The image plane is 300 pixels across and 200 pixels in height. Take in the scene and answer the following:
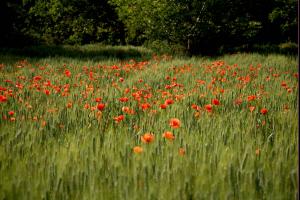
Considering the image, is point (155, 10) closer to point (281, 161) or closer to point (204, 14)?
point (204, 14)

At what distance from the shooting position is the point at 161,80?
17.7 feet

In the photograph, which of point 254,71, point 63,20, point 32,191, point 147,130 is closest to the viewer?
point 32,191

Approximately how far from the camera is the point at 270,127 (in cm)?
262

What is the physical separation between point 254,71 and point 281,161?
504 centimetres

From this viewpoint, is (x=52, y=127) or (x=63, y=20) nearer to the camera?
(x=52, y=127)

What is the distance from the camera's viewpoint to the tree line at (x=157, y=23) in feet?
37.9

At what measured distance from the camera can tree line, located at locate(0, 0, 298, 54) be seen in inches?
455

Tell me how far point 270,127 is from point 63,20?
17.5 m

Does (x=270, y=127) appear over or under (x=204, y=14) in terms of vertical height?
under

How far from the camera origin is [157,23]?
11641 mm

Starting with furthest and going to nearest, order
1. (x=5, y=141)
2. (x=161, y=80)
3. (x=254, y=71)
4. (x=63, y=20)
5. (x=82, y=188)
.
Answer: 1. (x=63, y=20)
2. (x=254, y=71)
3. (x=161, y=80)
4. (x=5, y=141)
5. (x=82, y=188)

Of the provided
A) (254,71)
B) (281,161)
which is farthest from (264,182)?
(254,71)

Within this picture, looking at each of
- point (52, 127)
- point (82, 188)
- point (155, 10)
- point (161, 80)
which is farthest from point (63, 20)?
point (82, 188)

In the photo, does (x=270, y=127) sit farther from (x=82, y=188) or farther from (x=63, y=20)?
(x=63, y=20)
